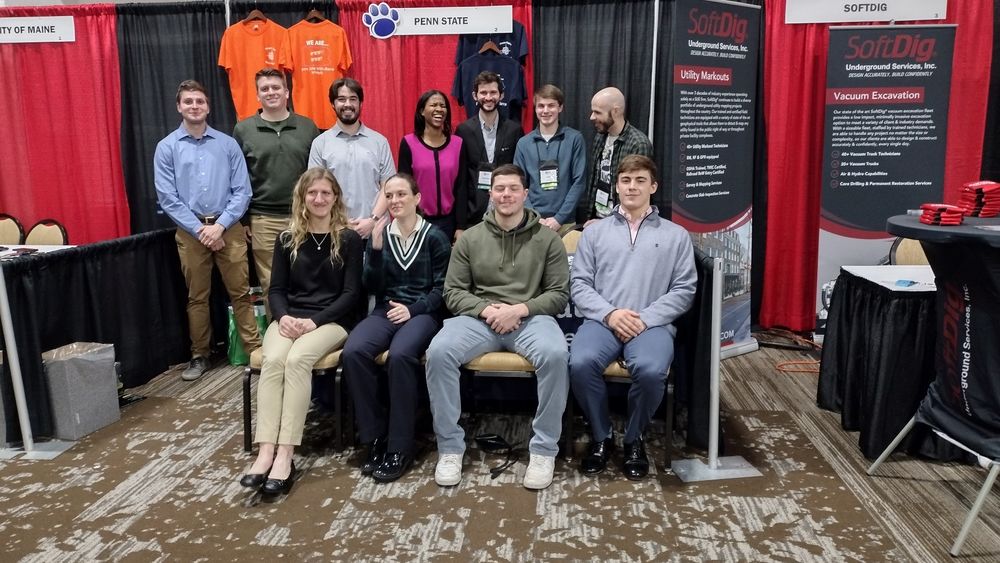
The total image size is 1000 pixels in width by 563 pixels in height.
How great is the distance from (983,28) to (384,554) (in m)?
4.38

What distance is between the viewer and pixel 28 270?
2949mm

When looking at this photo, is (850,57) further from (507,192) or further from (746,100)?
(507,192)

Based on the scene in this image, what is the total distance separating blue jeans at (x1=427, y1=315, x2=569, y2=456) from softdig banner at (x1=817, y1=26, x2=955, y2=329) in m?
2.24

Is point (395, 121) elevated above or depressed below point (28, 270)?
above

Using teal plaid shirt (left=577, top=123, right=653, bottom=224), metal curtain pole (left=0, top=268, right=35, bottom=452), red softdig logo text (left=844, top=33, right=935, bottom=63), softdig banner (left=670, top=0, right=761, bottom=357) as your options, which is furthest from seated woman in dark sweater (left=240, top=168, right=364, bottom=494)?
red softdig logo text (left=844, top=33, right=935, bottom=63)

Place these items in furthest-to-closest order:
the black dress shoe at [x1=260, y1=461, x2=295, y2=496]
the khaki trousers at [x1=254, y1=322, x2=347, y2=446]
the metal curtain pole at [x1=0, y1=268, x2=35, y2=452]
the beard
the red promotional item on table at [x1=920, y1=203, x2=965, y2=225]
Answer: the beard < the metal curtain pole at [x1=0, y1=268, x2=35, y2=452] < the khaki trousers at [x1=254, y1=322, x2=347, y2=446] < the black dress shoe at [x1=260, y1=461, x2=295, y2=496] < the red promotional item on table at [x1=920, y1=203, x2=965, y2=225]

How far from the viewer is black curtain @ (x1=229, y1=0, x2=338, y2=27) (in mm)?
4316

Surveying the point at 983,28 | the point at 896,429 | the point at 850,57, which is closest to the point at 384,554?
the point at 896,429

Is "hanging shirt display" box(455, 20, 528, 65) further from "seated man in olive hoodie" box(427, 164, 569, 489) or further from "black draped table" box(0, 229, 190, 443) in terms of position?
"black draped table" box(0, 229, 190, 443)

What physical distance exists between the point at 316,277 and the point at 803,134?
3116 mm

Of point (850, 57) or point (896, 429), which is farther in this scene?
point (850, 57)

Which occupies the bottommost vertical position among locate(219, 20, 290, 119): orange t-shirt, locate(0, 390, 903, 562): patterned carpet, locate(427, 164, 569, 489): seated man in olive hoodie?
locate(0, 390, 903, 562): patterned carpet

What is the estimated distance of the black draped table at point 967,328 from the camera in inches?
76.7

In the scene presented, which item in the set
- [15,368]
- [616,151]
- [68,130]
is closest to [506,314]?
[616,151]
